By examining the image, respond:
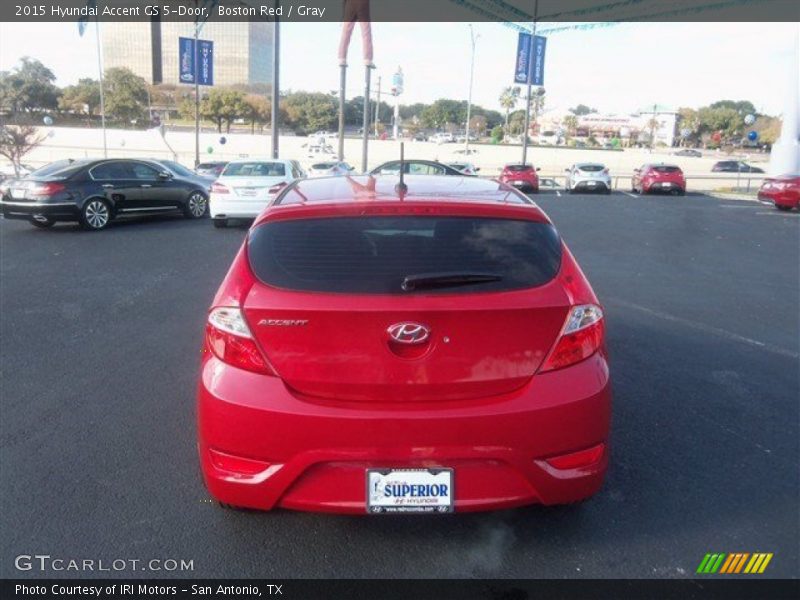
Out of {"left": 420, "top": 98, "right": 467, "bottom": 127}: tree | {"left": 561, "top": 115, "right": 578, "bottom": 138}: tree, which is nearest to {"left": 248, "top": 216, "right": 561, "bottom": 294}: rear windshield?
{"left": 561, "top": 115, "right": 578, "bottom": 138}: tree

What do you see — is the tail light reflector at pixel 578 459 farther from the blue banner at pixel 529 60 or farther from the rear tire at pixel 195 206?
the blue banner at pixel 529 60

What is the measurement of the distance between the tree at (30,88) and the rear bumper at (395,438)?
211 feet

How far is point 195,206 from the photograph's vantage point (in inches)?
618

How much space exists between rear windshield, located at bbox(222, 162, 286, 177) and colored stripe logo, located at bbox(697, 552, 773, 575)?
40.9 ft

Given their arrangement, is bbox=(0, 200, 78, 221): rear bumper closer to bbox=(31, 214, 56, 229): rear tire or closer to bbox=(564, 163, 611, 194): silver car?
bbox=(31, 214, 56, 229): rear tire

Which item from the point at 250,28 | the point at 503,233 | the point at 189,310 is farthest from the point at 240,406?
the point at 250,28

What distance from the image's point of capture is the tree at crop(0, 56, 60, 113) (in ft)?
200

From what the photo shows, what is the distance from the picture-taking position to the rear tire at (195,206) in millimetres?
15552

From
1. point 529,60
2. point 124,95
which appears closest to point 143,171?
point 529,60

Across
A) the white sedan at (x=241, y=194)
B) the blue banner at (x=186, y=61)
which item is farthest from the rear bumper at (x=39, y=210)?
the blue banner at (x=186, y=61)

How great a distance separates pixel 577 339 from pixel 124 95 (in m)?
89.0

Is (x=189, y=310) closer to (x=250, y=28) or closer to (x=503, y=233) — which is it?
(x=503, y=233)

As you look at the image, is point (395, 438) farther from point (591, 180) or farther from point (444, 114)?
point (444, 114)
